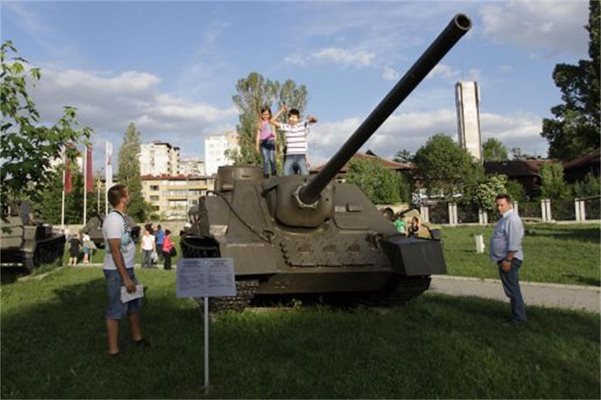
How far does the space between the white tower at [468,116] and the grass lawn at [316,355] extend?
64.6m

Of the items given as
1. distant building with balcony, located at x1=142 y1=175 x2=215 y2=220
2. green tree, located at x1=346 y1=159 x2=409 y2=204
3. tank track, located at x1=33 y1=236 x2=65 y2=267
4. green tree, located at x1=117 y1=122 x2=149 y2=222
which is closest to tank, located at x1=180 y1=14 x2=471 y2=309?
tank track, located at x1=33 y1=236 x2=65 y2=267

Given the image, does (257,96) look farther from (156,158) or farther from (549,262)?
(156,158)

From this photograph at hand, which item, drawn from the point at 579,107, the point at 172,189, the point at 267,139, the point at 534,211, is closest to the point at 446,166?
the point at 534,211

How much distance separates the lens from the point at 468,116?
71.7 meters

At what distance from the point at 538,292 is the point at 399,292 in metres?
4.05

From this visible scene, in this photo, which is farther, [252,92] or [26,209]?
[252,92]

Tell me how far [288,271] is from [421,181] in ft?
170

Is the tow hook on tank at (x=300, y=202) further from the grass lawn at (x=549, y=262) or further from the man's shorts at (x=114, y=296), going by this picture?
the grass lawn at (x=549, y=262)

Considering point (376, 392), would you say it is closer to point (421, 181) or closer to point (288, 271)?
point (288, 271)

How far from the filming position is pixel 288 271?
768cm

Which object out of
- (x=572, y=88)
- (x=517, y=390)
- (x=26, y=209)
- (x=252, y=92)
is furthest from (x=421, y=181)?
(x=517, y=390)

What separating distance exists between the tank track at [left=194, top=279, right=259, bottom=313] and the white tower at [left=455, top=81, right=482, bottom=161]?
65.9m

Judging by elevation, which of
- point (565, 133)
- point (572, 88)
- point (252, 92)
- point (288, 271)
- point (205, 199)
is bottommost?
point (288, 271)

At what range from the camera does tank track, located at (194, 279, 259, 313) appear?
7.55 metres
